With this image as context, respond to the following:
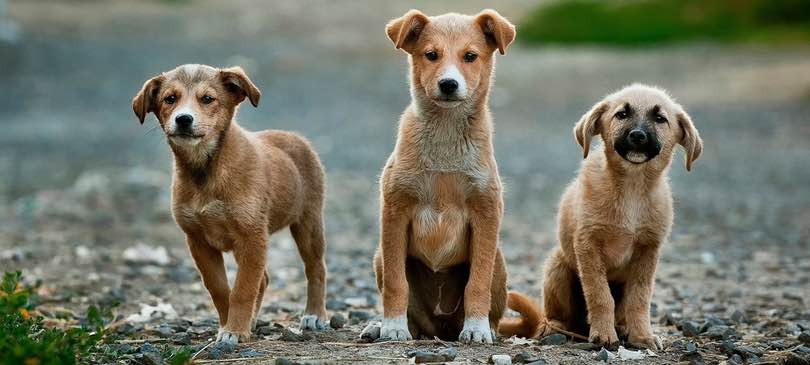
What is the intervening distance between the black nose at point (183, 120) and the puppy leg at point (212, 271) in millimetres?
720

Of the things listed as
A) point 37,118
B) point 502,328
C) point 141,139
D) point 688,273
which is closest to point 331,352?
point 502,328

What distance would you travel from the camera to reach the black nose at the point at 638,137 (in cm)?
665

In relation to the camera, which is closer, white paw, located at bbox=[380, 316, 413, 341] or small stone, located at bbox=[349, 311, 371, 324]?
white paw, located at bbox=[380, 316, 413, 341]

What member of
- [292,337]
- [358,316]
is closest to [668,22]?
[358,316]

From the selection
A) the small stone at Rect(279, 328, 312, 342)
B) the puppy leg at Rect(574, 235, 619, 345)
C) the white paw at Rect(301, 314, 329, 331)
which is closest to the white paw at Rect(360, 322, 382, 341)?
the small stone at Rect(279, 328, 312, 342)

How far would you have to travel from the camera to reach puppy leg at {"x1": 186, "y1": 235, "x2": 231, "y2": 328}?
6902 millimetres

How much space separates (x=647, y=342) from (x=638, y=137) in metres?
1.22

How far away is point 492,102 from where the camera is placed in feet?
89.5

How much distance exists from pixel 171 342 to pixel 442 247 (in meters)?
1.76

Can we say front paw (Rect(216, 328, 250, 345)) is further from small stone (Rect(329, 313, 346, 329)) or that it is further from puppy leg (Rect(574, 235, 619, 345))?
puppy leg (Rect(574, 235, 619, 345))

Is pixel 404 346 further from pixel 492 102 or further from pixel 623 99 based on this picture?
pixel 492 102

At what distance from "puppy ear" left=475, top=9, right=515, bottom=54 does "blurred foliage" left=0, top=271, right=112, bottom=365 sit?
2806 millimetres

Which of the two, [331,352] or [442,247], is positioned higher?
[442,247]

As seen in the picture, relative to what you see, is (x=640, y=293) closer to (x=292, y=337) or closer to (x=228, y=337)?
(x=292, y=337)
